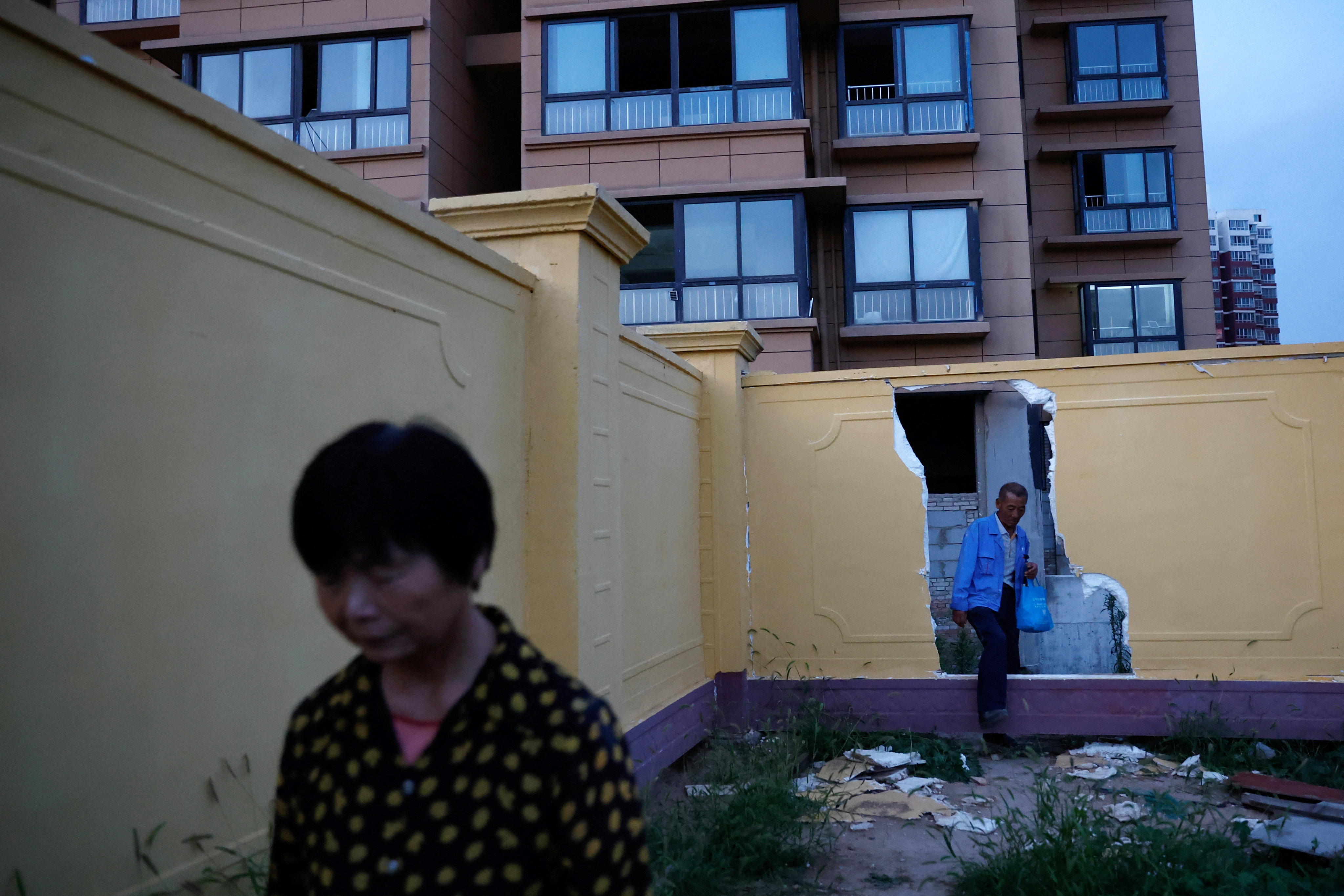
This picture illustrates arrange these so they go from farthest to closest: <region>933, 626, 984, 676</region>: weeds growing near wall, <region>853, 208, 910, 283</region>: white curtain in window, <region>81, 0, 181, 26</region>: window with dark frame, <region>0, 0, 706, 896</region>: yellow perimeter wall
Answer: <region>81, 0, 181, 26</region>: window with dark frame, <region>853, 208, 910, 283</region>: white curtain in window, <region>933, 626, 984, 676</region>: weeds growing near wall, <region>0, 0, 706, 896</region>: yellow perimeter wall

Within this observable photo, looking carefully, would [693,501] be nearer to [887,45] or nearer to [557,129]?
[557,129]

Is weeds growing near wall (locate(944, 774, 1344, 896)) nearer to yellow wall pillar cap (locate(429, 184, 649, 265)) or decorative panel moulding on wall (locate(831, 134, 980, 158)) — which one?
yellow wall pillar cap (locate(429, 184, 649, 265))

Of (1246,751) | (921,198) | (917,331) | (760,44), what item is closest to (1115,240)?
(921,198)

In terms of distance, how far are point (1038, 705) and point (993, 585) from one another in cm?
92

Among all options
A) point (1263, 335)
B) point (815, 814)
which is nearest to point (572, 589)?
point (815, 814)

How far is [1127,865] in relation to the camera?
11.8 feet

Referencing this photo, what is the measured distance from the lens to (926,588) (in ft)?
22.5

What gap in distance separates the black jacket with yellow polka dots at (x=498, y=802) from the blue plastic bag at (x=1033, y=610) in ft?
19.0

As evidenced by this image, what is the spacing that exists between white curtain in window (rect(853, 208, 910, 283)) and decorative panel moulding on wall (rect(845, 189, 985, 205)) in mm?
131

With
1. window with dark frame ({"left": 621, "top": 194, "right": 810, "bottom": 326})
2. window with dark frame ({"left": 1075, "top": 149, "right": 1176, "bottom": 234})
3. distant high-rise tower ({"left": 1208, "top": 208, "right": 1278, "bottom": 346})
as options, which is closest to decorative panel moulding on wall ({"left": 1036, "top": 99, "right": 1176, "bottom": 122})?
window with dark frame ({"left": 1075, "top": 149, "right": 1176, "bottom": 234})

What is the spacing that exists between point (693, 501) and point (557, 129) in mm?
8056

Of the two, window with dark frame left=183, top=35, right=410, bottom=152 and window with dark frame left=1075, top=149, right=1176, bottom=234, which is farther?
window with dark frame left=1075, top=149, right=1176, bottom=234

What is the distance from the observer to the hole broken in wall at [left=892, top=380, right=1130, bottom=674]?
6.93 m

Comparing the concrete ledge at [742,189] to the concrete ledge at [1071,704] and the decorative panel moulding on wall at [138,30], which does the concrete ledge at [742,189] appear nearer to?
the decorative panel moulding on wall at [138,30]
